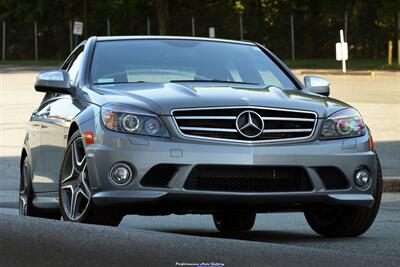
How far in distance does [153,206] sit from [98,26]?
218 ft

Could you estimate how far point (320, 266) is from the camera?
6336 mm

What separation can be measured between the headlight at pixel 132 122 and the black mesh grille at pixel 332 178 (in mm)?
1123

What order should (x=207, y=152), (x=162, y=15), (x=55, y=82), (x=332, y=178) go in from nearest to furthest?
1. (x=207, y=152)
2. (x=332, y=178)
3. (x=55, y=82)
4. (x=162, y=15)

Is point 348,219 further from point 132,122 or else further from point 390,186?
point 390,186

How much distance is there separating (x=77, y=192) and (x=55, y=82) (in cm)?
110

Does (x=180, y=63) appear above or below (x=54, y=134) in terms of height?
above

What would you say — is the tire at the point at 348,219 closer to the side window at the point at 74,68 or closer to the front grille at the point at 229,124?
the front grille at the point at 229,124

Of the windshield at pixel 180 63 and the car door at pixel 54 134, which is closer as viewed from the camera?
the car door at pixel 54 134

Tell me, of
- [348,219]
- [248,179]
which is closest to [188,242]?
[248,179]

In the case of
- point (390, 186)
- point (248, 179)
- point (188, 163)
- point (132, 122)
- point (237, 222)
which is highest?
point (132, 122)

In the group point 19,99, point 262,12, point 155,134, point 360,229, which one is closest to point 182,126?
point 155,134

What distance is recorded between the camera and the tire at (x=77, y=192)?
820 cm

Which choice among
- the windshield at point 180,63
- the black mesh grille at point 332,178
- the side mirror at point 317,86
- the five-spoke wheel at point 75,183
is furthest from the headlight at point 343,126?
the five-spoke wheel at point 75,183

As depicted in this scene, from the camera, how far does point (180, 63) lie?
370 inches
